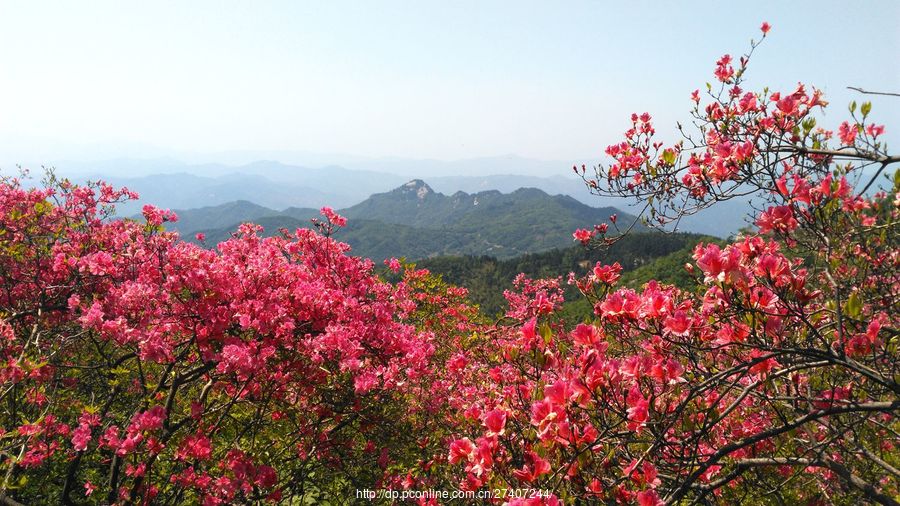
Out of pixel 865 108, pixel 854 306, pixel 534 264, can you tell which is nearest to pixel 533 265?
pixel 534 264

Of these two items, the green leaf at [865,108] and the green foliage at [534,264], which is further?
the green foliage at [534,264]

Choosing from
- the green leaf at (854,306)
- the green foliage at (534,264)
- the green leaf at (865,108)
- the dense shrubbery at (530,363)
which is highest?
the green leaf at (865,108)

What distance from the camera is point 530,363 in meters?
3.20

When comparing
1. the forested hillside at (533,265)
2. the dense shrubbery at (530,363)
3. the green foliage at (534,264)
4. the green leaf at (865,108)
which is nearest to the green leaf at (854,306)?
the dense shrubbery at (530,363)

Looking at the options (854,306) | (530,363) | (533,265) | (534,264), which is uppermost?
(854,306)

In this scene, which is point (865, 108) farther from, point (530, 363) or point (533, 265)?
point (533, 265)

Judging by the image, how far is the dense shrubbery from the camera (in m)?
2.20

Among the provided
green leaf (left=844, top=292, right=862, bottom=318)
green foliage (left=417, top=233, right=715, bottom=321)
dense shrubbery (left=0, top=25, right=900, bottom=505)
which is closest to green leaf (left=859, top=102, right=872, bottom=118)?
dense shrubbery (left=0, top=25, right=900, bottom=505)

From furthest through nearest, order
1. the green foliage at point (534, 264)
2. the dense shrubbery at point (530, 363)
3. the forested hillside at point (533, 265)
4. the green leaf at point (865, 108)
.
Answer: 1. the forested hillside at point (533, 265)
2. the green foliage at point (534, 264)
3. the green leaf at point (865, 108)
4. the dense shrubbery at point (530, 363)

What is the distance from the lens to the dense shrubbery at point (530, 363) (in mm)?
2197

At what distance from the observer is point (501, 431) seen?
2.35 meters

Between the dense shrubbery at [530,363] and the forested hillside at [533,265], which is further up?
the dense shrubbery at [530,363]

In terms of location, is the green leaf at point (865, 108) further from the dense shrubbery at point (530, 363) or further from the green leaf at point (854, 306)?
the green leaf at point (854, 306)

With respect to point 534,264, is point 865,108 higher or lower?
higher
